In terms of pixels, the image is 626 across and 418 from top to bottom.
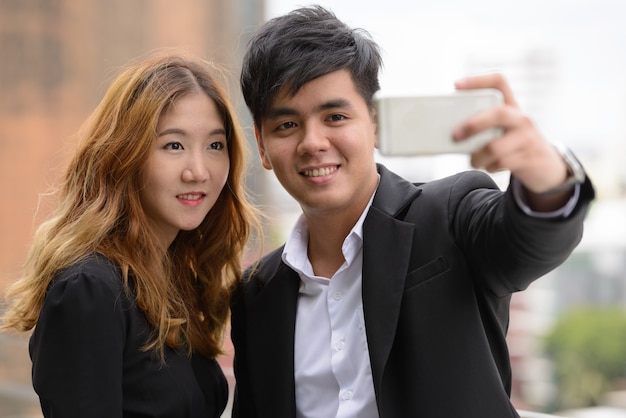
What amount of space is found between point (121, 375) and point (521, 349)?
719 inches

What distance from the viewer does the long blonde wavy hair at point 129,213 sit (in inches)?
81.4

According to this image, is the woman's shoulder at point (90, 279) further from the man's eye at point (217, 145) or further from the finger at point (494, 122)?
the finger at point (494, 122)

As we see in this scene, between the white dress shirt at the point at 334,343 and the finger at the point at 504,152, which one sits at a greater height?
the finger at the point at 504,152

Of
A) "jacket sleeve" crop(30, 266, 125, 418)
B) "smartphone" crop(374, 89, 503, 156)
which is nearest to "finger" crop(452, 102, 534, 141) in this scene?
"smartphone" crop(374, 89, 503, 156)

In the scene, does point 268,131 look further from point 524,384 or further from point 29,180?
point 524,384

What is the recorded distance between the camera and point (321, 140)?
6.39 ft

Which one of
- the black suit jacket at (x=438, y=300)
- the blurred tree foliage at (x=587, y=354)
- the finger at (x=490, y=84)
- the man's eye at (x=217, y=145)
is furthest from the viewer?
the blurred tree foliage at (x=587, y=354)

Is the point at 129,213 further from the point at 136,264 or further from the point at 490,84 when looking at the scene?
the point at 490,84

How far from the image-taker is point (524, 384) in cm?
2022

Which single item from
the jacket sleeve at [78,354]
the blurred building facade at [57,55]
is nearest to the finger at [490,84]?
the jacket sleeve at [78,354]

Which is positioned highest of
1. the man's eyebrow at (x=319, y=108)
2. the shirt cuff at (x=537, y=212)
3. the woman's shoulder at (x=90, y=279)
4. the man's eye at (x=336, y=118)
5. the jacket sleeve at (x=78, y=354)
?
the man's eyebrow at (x=319, y=108)

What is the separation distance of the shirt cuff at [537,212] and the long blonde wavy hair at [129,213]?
0.94 metres

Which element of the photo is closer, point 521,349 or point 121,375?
point 121,375

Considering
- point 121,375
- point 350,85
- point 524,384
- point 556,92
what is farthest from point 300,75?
point 556,92
